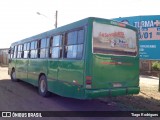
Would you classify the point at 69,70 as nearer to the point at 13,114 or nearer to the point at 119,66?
the point at 119,66

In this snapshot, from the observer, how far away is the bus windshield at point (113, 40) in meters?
8.27

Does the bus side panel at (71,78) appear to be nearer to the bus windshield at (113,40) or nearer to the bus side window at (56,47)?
the bus side window at (56,47)

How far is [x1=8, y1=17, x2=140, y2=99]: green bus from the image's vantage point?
26.5 feet

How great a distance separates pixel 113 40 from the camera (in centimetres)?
871

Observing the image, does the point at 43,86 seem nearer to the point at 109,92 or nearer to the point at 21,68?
the point at 109,92

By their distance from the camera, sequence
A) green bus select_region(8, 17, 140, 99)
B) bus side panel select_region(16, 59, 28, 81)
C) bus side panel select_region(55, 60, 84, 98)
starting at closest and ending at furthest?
1. green bus select_region(8, 17, 140, 99)
2. bus side panel select_region(55, 60, 84, 98)
3. bus side panel select_region(16, 59, 28, 81)

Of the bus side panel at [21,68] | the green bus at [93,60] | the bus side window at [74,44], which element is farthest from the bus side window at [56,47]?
the bus side panel at [21,68]

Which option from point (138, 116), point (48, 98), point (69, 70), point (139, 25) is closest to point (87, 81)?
point (69, 70)

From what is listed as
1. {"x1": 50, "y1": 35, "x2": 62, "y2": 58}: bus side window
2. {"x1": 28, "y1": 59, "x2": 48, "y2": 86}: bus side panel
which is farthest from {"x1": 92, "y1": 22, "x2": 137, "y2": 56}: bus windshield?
{"x1": 28, "y1": 59, "x2": 48, "y2": 86}: bus side panel

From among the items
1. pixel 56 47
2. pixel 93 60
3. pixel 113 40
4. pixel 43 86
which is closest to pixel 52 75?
pixel 56 47

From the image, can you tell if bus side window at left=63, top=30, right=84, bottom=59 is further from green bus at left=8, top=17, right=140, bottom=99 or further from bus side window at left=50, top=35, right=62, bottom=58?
bus side window at left=50, top=35, right=62, bottom=58

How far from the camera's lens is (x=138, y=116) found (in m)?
8.30

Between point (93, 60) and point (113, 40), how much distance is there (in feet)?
3.92

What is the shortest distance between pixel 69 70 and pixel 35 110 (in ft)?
6.00
